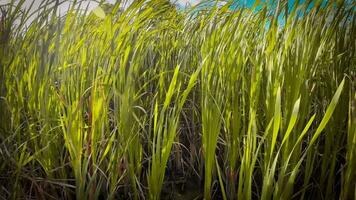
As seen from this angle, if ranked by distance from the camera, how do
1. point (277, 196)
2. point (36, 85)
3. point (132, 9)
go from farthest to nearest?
1. point (132, 9)
2. point (36, 85)
3. point (277, 196)

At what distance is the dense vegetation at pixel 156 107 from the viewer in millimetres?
743

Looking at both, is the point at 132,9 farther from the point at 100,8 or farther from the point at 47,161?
the point at 47,161

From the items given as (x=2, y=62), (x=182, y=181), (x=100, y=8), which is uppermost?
(x=100, y=8)

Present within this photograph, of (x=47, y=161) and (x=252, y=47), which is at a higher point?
(x=252, y=47)

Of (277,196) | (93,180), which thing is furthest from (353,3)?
(93,180)

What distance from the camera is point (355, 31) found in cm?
91

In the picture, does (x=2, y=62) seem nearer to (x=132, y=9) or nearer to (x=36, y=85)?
(x=36, y=85)

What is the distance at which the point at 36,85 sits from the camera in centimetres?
81

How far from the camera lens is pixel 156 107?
2.51ft

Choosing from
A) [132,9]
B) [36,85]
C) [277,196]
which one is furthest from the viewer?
[132,9]

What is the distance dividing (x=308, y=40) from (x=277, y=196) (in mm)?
386

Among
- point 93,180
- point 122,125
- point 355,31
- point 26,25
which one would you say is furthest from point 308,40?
point 26,25

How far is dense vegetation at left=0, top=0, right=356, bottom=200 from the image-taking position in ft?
2.44

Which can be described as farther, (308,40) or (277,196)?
(308,40)
